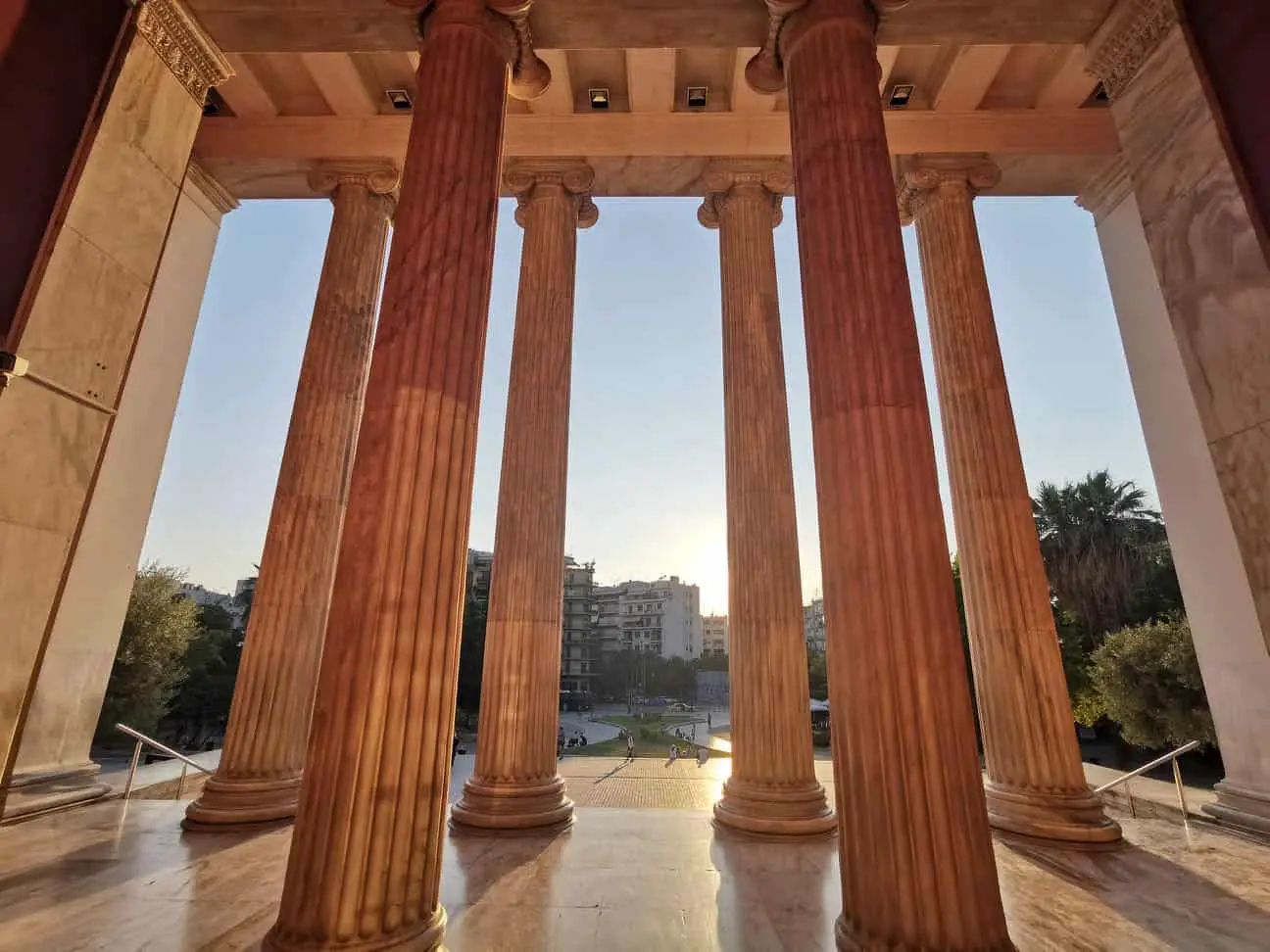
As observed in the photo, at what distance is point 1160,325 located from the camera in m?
28.0

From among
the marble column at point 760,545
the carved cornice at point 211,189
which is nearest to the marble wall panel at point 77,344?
the carved cornice at point 211,189

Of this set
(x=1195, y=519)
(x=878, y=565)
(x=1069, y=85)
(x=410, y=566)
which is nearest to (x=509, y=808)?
(x=410, y=566)

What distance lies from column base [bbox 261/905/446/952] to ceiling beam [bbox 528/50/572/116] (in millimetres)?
29709

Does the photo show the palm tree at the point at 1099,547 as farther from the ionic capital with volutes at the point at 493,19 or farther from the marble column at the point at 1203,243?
the ionic capital with volutes at the point at 493,19

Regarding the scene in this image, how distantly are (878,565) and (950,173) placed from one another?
2513 cm

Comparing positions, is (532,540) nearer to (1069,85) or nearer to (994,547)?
(994,547)

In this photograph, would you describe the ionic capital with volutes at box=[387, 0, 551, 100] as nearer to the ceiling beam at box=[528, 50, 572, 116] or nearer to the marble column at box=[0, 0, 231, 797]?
the marble column at box=[0, 0, 231, 797]

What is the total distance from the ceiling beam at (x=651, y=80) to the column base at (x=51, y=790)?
36.3 m

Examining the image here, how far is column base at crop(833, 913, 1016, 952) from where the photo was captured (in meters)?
9.85

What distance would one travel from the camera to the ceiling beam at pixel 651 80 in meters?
27.2

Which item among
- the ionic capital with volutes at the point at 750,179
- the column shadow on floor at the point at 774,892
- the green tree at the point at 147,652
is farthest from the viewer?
the green tree at the point at 147,652

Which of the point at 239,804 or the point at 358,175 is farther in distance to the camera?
the point at 358,175

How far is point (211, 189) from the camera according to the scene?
31.9 metres

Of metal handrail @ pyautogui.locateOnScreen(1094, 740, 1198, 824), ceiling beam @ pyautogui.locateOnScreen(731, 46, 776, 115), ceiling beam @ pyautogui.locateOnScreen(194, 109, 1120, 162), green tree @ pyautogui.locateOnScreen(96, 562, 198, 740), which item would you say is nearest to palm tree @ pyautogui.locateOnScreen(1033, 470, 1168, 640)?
metal handrail @ pyautogui.locateOnScreen(1094, 740, 1198, 824)
